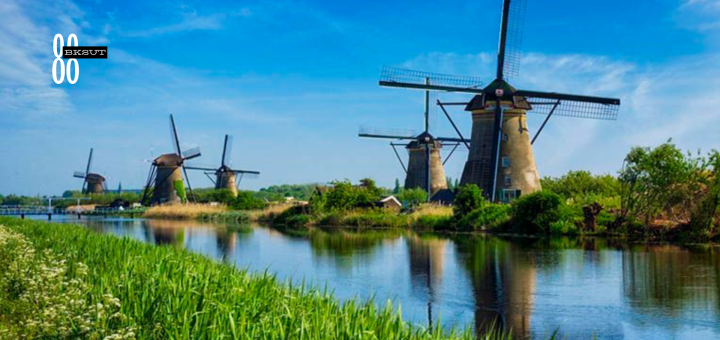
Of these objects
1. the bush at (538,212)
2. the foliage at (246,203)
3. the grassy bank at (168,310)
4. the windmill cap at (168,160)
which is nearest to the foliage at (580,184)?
the bush at (538,212)

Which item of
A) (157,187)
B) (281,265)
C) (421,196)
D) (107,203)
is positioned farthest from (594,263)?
(107,203)

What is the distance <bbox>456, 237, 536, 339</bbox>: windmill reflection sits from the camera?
9.52 meters

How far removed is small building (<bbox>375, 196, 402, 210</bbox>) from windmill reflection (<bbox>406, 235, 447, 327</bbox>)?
1410 cm

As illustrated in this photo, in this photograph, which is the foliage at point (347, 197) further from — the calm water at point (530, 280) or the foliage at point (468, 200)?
the calm water at point (530, 280)

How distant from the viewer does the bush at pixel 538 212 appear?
84.1ft

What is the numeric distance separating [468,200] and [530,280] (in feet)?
51.6

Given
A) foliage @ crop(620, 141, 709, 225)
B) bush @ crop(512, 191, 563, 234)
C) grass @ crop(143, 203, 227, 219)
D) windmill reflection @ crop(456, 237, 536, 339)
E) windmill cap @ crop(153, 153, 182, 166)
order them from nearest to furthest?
windmill reflection @ crop(456, 237, 536, 339) < foliage @ crop(620, 141, 709, 225) < bush @ crop(512, 191, 563, 234) < grass @ crop(143, 203, 227, 219) < windmill cap @ crop(153, 153, 182, 166)

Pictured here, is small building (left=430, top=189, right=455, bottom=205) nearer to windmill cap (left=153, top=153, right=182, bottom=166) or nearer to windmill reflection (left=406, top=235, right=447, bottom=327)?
windmill reflection (left=406, top=235, right=447, bottom=327)

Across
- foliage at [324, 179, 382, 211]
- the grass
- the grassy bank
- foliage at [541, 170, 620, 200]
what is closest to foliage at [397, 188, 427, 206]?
foliage at [324, 179, 382, 211]

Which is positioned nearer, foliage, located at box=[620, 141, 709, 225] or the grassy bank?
the grassy bank

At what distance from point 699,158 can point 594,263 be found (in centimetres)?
837

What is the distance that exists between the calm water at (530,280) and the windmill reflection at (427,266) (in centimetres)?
3

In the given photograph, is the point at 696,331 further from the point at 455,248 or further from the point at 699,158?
the point at 699,158

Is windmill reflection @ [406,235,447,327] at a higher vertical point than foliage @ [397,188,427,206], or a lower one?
lower
